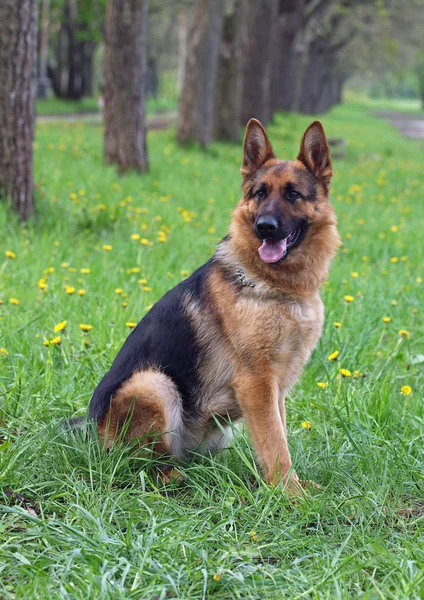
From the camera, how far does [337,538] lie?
9.05 feet

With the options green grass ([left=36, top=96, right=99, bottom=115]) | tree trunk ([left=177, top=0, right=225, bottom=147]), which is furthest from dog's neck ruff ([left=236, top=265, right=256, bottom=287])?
green grass ([left=36, top=96, right=99, bottom=115])

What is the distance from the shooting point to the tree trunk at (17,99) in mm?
6461

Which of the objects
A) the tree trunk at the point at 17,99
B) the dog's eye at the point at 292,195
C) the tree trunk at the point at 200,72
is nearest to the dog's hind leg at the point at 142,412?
the dog's eye at the point at 292,195

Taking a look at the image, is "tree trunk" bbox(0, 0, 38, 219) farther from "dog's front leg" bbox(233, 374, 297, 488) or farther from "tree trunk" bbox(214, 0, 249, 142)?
"tree trunk" bbox(214, 0, 249, 142)

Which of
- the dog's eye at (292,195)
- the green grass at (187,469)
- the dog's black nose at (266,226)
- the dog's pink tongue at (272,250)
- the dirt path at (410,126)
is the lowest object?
the dirt path at (410,126)

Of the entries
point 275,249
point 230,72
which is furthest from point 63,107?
point 275,249

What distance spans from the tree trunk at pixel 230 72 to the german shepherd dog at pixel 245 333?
539 inches

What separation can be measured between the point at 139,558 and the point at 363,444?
4.08ft

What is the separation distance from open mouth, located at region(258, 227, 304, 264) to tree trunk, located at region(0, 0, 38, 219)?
4161 mm

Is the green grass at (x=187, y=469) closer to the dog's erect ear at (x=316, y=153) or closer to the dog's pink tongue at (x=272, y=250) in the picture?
the dog's pink tongue at (x=272, y=250)

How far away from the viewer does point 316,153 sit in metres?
3.59

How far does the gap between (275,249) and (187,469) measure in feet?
3.67

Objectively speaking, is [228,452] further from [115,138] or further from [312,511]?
[115,138]

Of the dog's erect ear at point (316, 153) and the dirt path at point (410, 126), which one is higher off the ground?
the dog's erect ear at point (316, 153)
